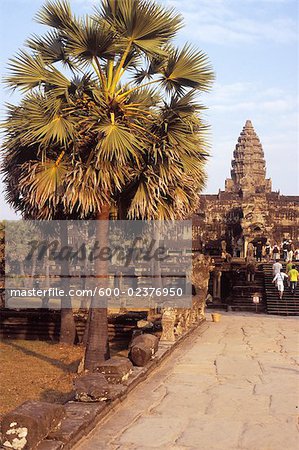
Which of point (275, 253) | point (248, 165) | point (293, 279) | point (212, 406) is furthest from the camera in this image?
point (248, 165)

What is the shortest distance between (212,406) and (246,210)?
51.3 metres

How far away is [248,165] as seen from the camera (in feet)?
280

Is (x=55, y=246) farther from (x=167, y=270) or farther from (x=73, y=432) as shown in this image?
(x=167, y=270)

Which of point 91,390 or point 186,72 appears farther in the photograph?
point 186,72

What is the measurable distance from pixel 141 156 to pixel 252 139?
3070 inches

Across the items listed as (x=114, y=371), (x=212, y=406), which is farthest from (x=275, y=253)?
(x=212, y=406)

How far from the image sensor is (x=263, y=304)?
2688 centimetres

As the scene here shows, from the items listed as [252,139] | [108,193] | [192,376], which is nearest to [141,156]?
[108,193]

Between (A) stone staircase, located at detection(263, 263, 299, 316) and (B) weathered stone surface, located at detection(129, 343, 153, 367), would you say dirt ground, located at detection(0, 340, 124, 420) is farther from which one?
(A) stone staircase, located at detection(263, 263, 299, 316)

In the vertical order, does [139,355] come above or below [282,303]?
above

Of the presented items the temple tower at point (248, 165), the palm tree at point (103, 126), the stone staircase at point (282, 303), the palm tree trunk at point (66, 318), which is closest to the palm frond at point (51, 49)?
the palm tree at point (103, 126)

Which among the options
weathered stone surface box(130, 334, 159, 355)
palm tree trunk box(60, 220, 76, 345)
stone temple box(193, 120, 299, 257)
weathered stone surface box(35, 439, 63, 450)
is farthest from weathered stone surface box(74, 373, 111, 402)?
stone temple box(193, 120, 299, 257)

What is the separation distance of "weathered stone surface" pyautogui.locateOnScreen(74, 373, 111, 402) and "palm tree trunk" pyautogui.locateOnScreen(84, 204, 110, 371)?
3.90 metres

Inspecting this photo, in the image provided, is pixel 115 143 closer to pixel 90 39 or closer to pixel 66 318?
pixel 90 39
